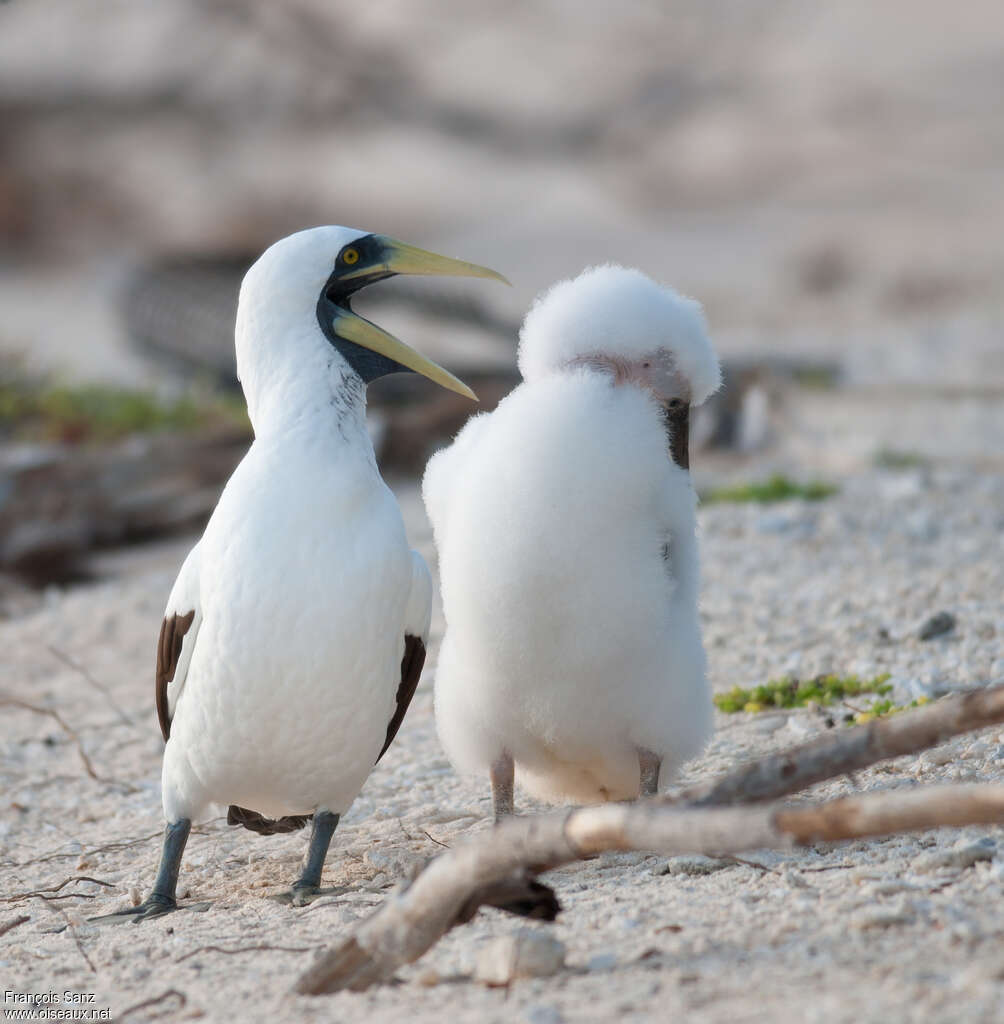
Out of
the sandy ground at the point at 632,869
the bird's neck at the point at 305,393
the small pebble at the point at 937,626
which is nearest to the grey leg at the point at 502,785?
the sandy ground at the point at 632,869

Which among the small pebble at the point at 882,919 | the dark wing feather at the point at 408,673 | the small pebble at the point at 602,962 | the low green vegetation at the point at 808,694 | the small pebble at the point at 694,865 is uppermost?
the dark wing feather at the point at 408,673

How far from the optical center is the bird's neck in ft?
12.9

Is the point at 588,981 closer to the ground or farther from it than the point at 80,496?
closer to the ground

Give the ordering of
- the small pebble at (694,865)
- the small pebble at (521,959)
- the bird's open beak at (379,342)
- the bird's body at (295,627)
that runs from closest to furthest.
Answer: the small pebble at (521,959) → the small pebble at (694,865) → the bird's body at (295,627) → the bird's open beak at (379,342)

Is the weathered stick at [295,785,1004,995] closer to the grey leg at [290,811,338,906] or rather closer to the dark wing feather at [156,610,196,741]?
the grey leg at [290,811,338,906]

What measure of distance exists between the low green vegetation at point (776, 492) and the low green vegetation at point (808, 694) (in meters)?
3.83

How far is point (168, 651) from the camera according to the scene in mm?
4094

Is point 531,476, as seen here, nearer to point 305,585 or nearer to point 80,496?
point 305,585

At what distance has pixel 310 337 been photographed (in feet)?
13.3

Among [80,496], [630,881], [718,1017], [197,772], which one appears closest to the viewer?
[718,1017]

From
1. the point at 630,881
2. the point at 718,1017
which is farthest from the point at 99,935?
the point at 718,1017

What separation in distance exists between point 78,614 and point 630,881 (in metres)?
5.96

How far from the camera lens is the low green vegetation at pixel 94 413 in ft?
41.4

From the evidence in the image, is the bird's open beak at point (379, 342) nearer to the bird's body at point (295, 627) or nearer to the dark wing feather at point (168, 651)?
the bird's body at point (295, 627)
